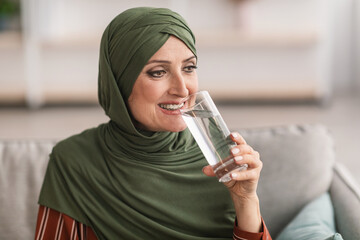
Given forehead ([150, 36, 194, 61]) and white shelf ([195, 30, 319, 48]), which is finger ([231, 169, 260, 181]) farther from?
white shelf ([195, 30, 319, 48])

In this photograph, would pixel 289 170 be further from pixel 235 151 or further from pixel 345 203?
pixel 235 151

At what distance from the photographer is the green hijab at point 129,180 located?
60.7 inches

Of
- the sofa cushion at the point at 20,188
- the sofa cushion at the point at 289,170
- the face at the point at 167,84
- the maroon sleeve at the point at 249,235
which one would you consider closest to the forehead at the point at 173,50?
the face at the point at 167,84

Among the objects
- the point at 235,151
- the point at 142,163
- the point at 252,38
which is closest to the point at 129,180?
the point at 142,163

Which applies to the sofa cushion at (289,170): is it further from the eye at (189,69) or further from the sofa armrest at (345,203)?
the eye at (189,69)

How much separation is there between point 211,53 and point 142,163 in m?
5.18

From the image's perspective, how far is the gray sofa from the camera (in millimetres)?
1896

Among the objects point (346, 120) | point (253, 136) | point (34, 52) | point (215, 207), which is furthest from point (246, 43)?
point (215, 207)

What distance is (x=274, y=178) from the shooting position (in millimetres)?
1913

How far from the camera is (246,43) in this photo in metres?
6.44

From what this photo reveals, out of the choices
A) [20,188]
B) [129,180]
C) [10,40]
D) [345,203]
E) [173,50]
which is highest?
[173,50]

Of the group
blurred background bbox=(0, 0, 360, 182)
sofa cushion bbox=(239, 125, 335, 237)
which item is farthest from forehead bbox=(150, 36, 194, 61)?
blurred background bbox=(0, 0, 360, 182)

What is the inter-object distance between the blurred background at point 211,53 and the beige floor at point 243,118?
0.11 ft

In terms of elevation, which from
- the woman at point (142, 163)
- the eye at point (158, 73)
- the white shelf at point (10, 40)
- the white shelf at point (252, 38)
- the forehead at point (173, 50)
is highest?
the forehead at point (173, 50)
